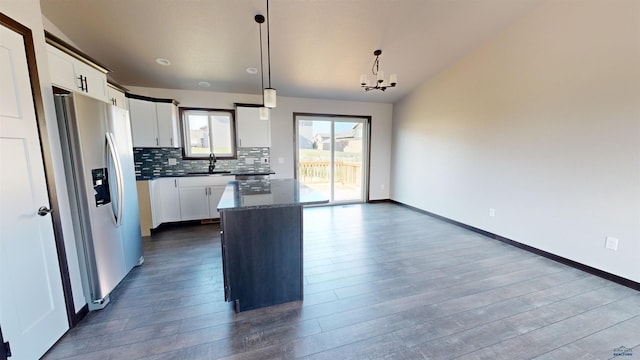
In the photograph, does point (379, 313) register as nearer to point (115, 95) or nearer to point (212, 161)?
point (115, 95)

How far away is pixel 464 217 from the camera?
396 cm

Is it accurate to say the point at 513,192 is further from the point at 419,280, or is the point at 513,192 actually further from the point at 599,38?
the point at 419,280

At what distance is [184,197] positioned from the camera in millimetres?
3984

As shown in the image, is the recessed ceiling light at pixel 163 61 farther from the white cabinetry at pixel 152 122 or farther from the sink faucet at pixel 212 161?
the sink faucet at pixel 212 161

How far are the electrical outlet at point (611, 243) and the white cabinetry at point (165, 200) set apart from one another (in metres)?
5.41

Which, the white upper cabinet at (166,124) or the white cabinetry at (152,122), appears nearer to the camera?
the white cabinetry at (152,122)

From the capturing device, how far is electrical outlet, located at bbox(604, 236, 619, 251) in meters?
2.36

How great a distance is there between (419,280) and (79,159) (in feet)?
9.98

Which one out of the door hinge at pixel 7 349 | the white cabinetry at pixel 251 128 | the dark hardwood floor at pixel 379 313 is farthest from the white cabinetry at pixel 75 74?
A: the white cabinetry at pixel 251 128

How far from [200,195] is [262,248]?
2650mm

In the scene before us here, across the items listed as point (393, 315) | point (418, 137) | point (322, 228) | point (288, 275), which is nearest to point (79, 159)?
point (288, 275)

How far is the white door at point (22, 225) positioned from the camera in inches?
51.4

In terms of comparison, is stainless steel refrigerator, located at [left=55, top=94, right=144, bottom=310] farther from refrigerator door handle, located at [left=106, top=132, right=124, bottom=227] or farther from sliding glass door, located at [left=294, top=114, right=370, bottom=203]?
sliding glass door, located at [left=294, top=114, right=370, bottom=203]

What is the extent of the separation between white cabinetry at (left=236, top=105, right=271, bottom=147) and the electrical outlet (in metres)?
4.59
